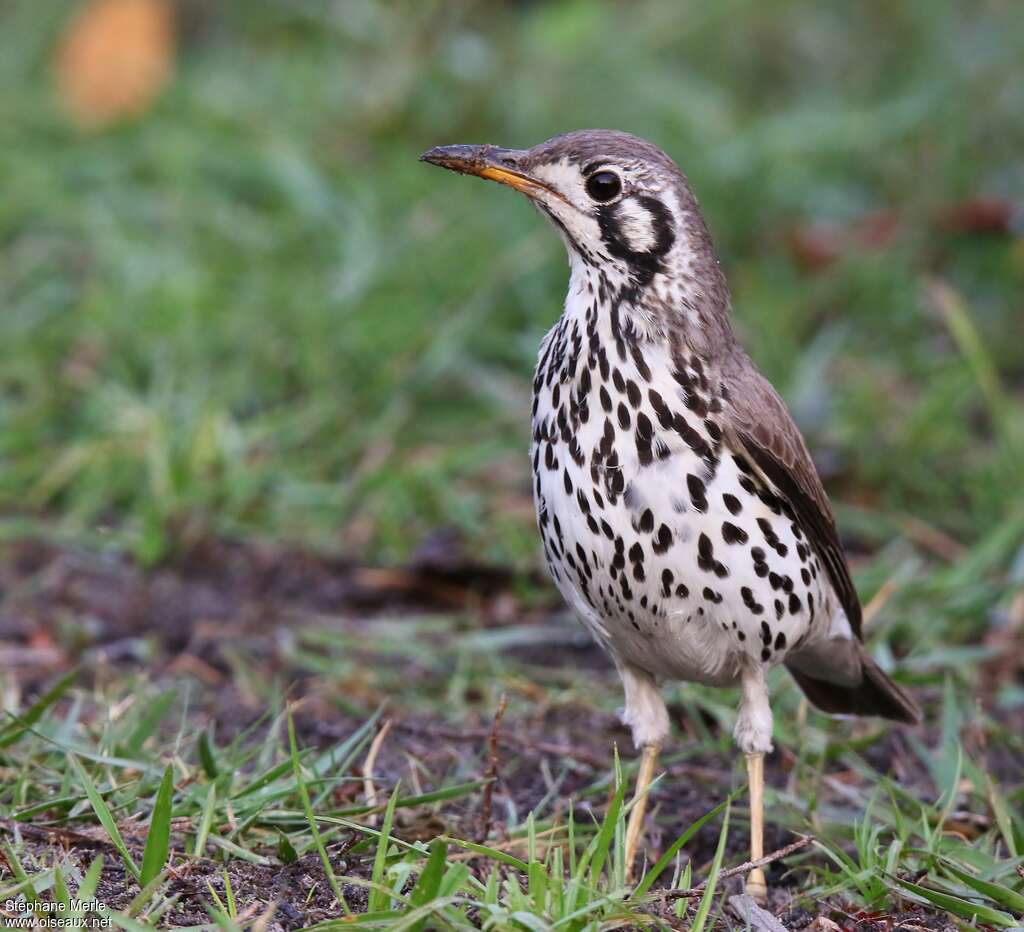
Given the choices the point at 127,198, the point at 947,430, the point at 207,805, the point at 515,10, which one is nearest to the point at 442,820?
the point at 207,805

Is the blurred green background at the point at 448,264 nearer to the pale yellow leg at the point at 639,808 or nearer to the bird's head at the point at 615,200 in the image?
the pale yellow leg at the point at 639,808

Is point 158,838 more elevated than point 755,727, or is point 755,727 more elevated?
point 158,838

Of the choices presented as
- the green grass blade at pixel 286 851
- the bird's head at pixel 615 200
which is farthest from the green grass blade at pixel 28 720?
the bird's head at pixel 615 200

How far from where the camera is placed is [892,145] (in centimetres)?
914

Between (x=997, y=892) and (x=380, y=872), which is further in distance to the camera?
(x=997, y=892)

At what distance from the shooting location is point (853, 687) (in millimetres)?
4816

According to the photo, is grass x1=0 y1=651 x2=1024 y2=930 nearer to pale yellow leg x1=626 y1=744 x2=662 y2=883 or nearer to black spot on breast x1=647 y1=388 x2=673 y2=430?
pale yellow leg x1=626 y1=744 x2=662 y2=883

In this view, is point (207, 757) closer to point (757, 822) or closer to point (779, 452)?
point (757, 822)

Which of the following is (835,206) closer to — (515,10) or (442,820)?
(515,10)

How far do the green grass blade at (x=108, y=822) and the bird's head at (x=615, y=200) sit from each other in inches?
69.0

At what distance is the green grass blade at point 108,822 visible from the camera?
354cm

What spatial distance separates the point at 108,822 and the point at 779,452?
1.83 m

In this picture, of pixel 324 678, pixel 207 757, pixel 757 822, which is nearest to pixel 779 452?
pixel 757 822

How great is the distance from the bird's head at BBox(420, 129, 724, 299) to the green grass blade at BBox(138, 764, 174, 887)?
1.66 metres
